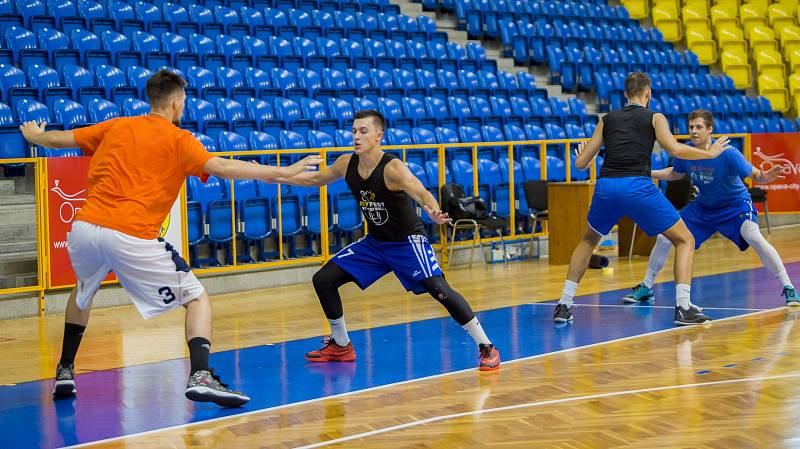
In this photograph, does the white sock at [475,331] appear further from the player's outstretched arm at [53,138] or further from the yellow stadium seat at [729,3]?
the yellow stadium seat at [729,3]

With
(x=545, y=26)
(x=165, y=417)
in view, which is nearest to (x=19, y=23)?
(x=165, y=417)

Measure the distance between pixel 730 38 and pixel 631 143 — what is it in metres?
16.1

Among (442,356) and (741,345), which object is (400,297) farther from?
(741,345)

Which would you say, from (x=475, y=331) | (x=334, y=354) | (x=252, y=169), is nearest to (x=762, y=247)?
(x=475, y=331)

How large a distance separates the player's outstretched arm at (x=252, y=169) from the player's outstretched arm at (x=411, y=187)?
108 cm

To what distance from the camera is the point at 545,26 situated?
2108 centimetres

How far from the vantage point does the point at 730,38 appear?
23.9m

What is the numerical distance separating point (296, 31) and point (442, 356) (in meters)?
9.99

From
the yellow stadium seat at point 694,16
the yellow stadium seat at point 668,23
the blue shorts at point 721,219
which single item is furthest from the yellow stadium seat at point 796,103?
the blue shorts at point 721,219

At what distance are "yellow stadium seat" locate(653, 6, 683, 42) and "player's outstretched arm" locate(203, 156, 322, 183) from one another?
19.2 metres

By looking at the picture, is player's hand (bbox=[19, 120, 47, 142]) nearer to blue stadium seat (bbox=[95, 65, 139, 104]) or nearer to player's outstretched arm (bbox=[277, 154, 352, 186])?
player's outstretched arm (bbox=[277, 154, 352, 186])

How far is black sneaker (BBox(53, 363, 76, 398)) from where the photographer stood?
269 inches

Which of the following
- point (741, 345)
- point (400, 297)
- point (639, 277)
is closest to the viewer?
point (741, 345)

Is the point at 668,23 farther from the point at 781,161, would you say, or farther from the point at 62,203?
the point at 62,203
